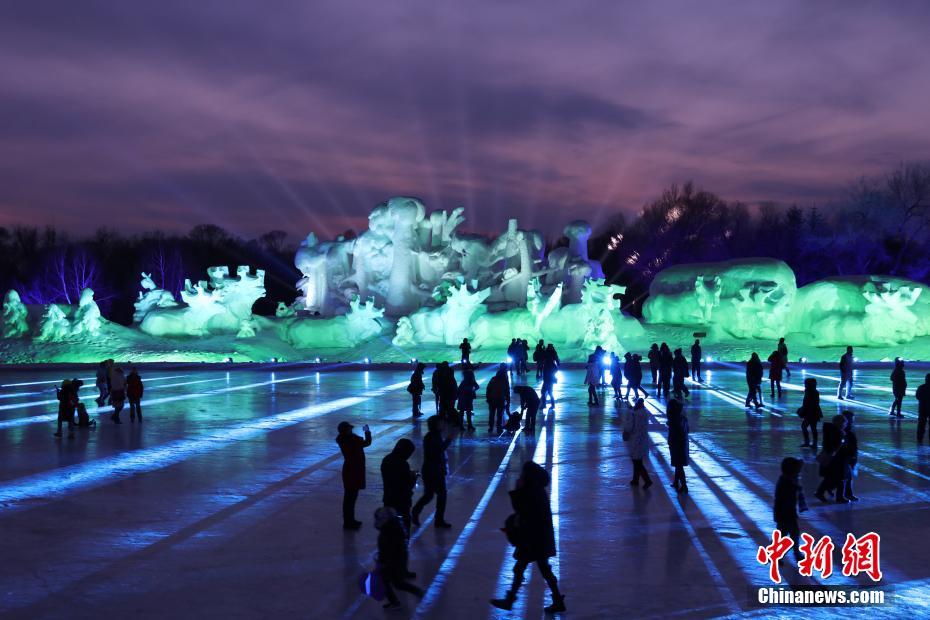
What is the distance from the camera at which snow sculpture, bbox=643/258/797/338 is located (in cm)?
4562

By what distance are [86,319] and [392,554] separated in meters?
43.5

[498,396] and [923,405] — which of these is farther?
[498,396]

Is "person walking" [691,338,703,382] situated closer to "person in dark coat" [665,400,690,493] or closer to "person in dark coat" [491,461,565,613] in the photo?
"person in dark coat" [665,400,690,493]

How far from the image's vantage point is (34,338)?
46.2 meters

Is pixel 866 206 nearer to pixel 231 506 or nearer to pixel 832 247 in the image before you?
pixel 832 247

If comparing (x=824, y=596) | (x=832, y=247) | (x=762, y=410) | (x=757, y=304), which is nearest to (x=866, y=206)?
(x=832, y=247)

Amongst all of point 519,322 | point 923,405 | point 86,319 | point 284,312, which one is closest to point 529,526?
point 923,405

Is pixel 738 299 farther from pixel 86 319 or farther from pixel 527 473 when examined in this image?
pixel 527 473

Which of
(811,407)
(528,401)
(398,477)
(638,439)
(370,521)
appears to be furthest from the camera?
(528,401)

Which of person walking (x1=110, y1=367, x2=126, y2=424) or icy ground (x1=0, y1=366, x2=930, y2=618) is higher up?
person walking (x1=110, y1=367, x2=126, y2=424)

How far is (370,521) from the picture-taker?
9.40 metres

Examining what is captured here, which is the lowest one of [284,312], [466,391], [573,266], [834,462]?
[834,462]

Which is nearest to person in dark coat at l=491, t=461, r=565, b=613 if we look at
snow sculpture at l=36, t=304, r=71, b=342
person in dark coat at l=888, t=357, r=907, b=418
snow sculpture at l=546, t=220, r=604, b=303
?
person in dark coat at l=888, t=357, r=907, b=418
